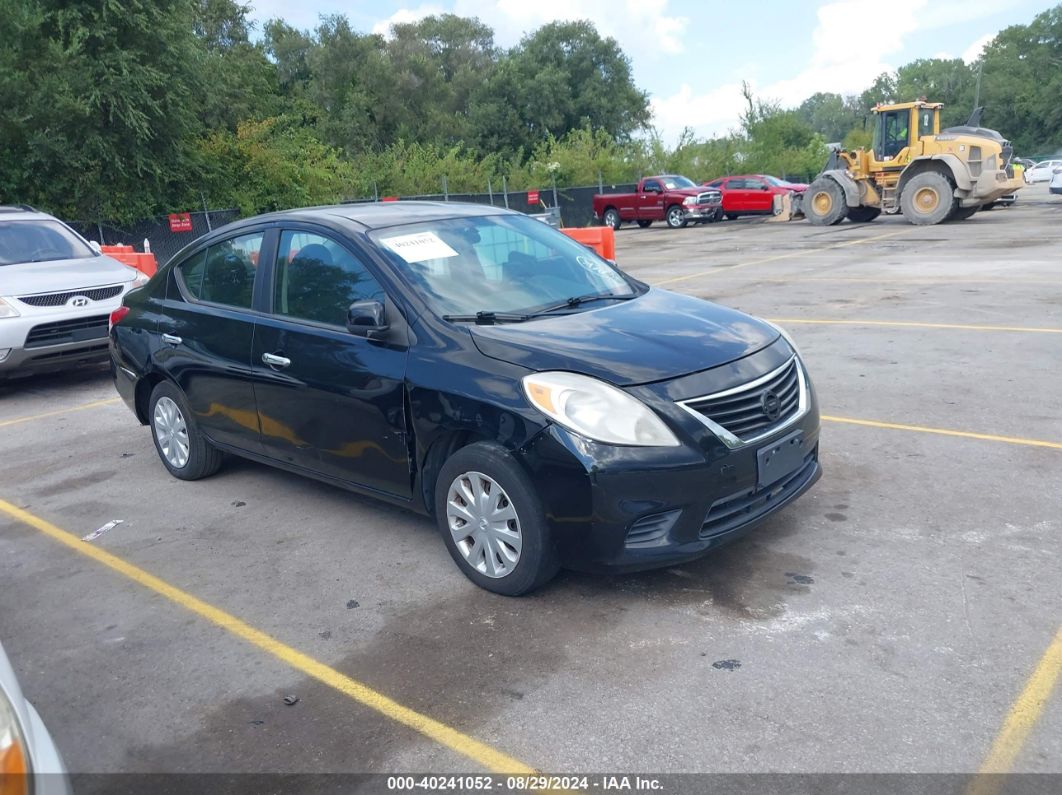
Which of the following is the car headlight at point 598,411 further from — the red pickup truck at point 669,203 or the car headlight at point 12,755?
the red pickup truck at point 669,203

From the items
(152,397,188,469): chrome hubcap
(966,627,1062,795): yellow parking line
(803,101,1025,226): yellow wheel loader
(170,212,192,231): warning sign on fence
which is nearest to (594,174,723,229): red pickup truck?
(803,101,1025,226): yellow wheel loader

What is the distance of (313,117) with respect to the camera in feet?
166

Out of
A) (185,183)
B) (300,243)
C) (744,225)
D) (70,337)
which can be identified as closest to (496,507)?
(300,243)

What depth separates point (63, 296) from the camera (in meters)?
8.81

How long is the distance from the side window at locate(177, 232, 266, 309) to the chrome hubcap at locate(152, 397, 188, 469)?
→ 2.51ft

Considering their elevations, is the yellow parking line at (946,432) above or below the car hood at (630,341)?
below

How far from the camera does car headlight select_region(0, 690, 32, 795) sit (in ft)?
6.51

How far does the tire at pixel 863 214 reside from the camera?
2664 cm

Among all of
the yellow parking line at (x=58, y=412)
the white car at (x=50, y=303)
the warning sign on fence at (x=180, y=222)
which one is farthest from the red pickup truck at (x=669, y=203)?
the yellow parking line at (x=58, y=412)

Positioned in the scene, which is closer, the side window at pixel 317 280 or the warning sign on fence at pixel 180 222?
the side window at pixel 317 280

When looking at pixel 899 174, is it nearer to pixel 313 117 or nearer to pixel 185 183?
pixel 185 183

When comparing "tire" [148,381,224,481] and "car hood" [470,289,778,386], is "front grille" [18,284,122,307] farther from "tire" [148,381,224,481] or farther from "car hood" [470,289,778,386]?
"car hood" [470,289,778,386]

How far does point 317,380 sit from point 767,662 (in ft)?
8.38

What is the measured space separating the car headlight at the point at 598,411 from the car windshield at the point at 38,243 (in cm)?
763
